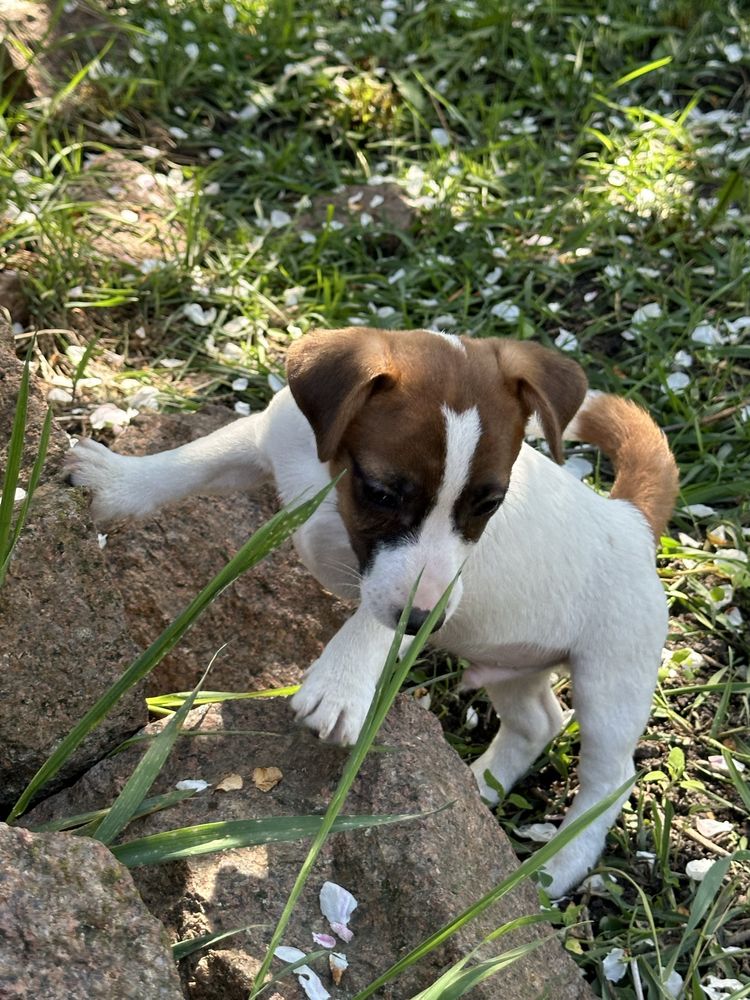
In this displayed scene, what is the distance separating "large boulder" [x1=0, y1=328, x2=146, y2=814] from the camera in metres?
2.74

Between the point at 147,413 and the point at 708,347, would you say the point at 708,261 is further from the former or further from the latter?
the point at 147,413

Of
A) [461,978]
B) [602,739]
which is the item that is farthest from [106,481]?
[461,978]

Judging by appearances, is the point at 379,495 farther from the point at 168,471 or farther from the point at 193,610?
the point at 168,471

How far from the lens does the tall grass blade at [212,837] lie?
226 cm

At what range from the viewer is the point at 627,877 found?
3.38 metres

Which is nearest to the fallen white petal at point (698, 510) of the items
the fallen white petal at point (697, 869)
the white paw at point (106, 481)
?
the fallen white petal at point (697, 869)

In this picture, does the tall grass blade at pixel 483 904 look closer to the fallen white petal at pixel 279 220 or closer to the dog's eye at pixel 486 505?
the dog's eye at pixel 486 505

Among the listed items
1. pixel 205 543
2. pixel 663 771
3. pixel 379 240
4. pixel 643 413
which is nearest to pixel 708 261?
pixel 379 240

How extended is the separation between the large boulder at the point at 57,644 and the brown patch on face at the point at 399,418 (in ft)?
1.97

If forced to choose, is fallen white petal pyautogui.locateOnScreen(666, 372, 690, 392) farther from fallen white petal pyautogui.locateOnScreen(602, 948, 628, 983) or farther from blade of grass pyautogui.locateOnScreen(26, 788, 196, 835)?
blade of grass pyautogui.locateOnScreen(26, 788, 196, 835)

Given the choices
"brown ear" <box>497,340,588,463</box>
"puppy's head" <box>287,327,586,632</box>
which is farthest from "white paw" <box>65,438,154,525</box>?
"brown ear" <box>497,340,588,463</box>

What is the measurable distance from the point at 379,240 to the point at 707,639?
239 centimetres

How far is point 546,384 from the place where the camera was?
308cm

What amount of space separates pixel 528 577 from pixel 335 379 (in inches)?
37.5
